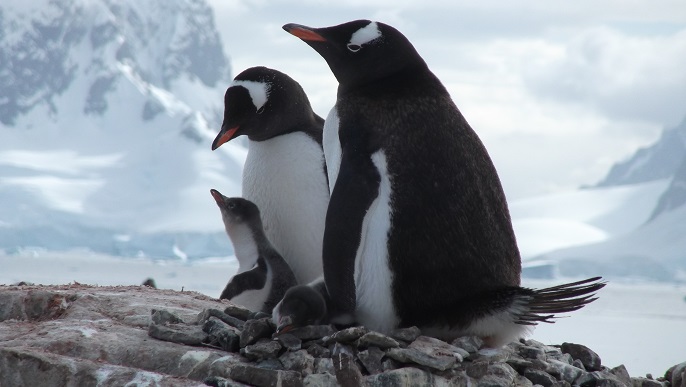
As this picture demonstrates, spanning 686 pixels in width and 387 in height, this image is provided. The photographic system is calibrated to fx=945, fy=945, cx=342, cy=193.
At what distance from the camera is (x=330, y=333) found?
3.49 metres

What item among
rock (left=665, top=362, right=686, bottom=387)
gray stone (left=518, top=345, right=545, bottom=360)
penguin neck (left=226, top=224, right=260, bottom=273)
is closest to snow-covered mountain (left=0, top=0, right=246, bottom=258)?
penguin neck (left=226, top=224, right=260, bottom=273)

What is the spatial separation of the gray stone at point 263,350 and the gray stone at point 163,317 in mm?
585

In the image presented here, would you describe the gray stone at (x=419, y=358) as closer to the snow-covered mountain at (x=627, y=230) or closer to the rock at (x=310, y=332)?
the rock at (x=310, y=332)

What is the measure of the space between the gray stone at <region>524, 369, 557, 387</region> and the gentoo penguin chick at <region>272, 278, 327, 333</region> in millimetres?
832

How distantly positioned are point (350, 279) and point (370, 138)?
1.80 ft

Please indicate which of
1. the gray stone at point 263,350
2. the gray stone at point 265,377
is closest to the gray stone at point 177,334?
the gray stone at point 263,350

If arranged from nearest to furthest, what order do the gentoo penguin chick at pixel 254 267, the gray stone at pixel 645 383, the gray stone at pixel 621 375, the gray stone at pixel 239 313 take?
the gray stone at pixel 239 313 < the gray stone at pixel 621 375 < the gray stone at pixel 645 383 < the gentoo penguin chick at pixel 254 267

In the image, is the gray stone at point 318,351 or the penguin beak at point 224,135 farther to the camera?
Answer: the penguin beak at point 224,135

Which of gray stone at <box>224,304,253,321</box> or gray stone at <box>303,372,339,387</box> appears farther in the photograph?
gray stone at <box>224,304,253,321</box>

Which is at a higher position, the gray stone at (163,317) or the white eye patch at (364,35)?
the white eye patch at (364,35)

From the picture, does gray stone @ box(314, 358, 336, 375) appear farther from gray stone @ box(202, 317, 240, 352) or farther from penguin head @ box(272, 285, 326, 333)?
gray stone @ box(202, 317, 240, 352)

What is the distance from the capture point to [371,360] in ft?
11.0

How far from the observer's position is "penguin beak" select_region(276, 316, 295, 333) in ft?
11.2

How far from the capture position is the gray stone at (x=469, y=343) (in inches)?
141
